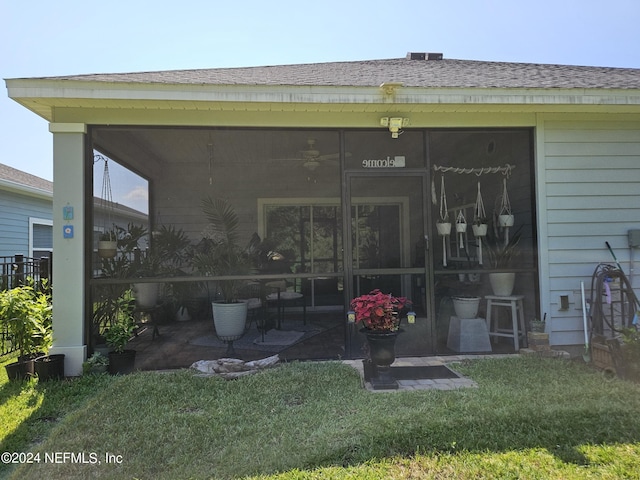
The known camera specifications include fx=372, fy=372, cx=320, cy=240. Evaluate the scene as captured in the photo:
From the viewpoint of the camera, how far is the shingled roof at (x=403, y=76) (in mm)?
3709

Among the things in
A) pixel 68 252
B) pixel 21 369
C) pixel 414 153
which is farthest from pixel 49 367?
pixel 414 153

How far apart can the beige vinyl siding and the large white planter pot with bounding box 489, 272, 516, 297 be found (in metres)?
0.38

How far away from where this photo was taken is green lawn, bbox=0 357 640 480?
6.72ft

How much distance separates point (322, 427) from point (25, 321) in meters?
2.84

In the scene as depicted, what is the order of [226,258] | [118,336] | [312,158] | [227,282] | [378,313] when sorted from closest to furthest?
1. [378,313]
2. [118,336]
3. [227,282]
4. [226,258]
5. [312,158]

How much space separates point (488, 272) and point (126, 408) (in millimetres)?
3769

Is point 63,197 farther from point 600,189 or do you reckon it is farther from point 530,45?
point 530,45

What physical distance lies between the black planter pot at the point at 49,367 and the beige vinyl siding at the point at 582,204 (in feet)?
16.3

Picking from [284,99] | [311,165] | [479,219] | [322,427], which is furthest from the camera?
[311,165]

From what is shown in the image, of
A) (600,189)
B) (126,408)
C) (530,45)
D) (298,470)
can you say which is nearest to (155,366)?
(126,408)

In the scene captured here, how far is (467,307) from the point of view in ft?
14.0

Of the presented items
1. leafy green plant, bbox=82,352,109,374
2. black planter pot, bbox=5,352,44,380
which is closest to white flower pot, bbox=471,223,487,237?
leafy green plant, bbox=82,352,109,374

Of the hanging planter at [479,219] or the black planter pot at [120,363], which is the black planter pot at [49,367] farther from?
the hanging planter at [479,219]

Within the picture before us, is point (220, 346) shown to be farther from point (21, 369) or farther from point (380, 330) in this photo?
point (380, 330)
